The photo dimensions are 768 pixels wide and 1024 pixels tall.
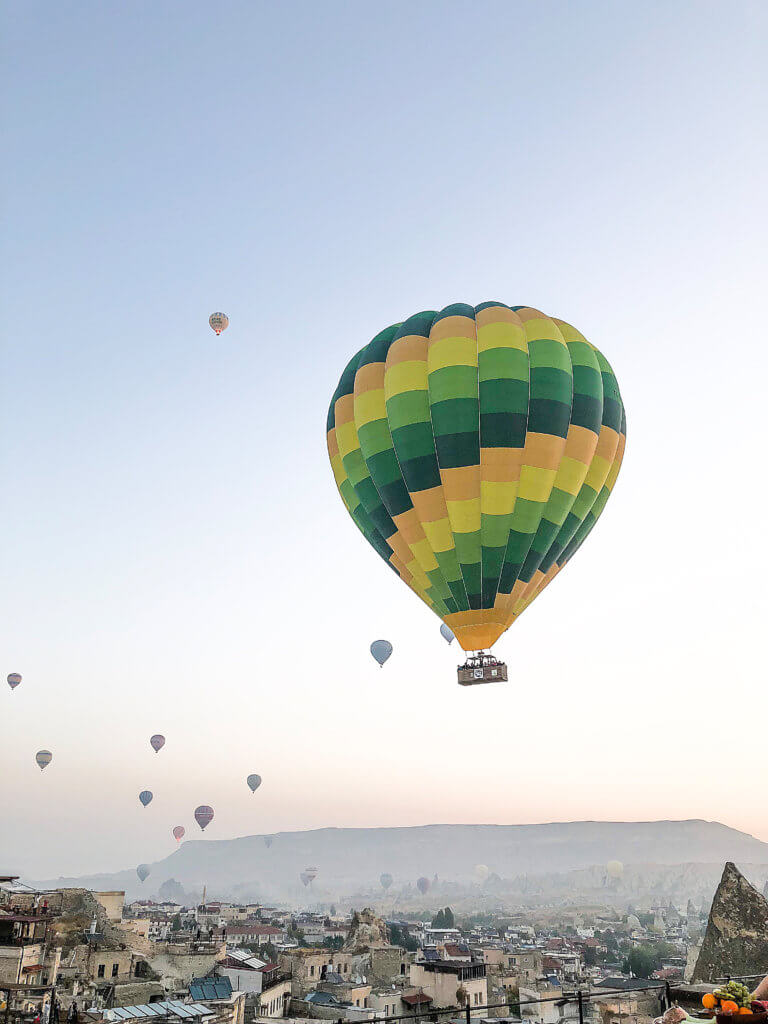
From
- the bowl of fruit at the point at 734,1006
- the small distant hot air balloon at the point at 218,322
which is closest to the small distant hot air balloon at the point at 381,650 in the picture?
the small distant hot air balloon at the point at 218,322

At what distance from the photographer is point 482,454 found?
1611cm

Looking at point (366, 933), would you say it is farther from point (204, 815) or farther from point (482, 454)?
point (482, 454)

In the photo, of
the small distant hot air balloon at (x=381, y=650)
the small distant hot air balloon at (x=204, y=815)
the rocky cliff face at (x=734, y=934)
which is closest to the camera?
the rocky cliff face at (x=734, y=934)

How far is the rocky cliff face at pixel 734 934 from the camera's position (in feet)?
61.8

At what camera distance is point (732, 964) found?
18906 millimetres

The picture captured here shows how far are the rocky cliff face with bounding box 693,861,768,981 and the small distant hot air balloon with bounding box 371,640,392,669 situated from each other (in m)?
16.3

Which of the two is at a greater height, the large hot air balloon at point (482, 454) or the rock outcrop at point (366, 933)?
the large hot air balloon at point (482, 454)

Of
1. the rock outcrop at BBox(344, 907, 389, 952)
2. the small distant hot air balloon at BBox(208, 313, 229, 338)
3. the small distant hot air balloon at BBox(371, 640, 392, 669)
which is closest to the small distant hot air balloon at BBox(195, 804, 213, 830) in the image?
the rock outcrop at BBox(344, 907, 389, 952)

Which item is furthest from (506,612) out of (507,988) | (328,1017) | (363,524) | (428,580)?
(507,988)

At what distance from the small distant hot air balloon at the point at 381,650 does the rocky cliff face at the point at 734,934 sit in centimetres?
1635

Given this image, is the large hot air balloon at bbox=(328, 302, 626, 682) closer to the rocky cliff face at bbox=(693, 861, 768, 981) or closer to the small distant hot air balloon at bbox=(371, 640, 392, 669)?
the rocky cliff face at bbox=(693, 861, 768, 981)

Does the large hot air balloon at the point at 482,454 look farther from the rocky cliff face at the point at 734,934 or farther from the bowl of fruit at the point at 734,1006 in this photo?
the bowl of fruit at the point at 734,1006

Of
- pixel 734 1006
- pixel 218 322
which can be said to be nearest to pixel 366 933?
pixel 218 322

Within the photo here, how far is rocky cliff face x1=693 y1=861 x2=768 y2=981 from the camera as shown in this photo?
1883cm
